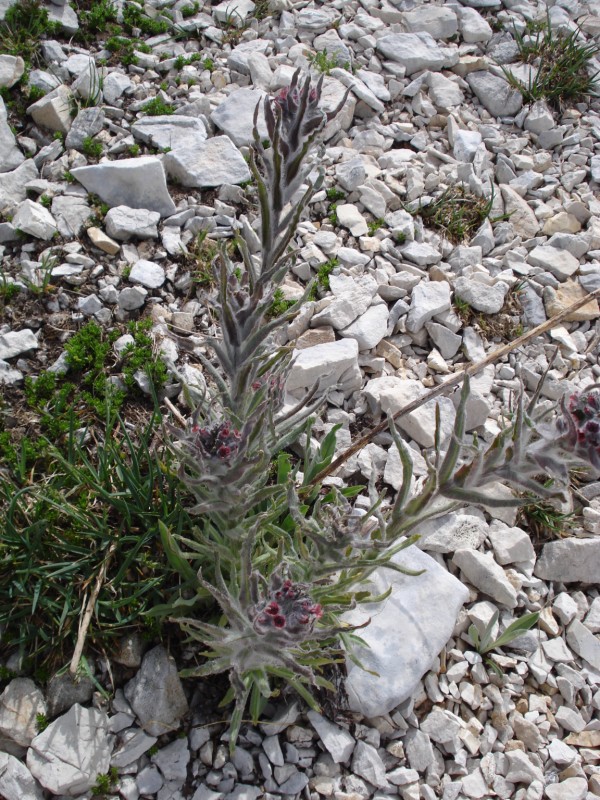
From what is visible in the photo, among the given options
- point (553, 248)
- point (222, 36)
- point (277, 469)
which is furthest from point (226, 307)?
point (222, 36)

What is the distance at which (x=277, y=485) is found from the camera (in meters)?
2.36

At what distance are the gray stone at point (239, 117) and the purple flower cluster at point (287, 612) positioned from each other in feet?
11.2

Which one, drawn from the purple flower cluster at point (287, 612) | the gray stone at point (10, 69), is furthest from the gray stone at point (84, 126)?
the purple flower cluster at point (287, 612)

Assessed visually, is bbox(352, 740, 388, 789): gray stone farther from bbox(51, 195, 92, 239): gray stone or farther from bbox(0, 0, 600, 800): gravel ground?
bbox(51, 195, 92, 239): gray stone

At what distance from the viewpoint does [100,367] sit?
357 centimetres

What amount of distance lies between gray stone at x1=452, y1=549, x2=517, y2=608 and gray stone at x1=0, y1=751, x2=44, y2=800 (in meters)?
2.03

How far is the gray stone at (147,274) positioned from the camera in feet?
12.8

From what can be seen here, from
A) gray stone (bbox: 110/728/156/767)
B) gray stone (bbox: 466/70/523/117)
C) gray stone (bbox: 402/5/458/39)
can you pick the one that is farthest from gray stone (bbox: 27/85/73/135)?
gray stone (bbox: 110/728/156/767)

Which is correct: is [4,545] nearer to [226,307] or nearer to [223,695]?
[223,695]

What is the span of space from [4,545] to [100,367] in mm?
1031

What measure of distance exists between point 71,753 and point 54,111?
12.1 feet

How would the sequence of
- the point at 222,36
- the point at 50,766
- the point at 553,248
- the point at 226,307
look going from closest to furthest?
the point at 226,307 < the point at 50,766 < the point at 553,248 < the point at 222,36

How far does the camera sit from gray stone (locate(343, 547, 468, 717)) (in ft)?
9.30

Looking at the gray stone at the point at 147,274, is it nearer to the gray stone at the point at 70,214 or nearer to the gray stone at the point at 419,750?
the gray stone at the point at 70,214
